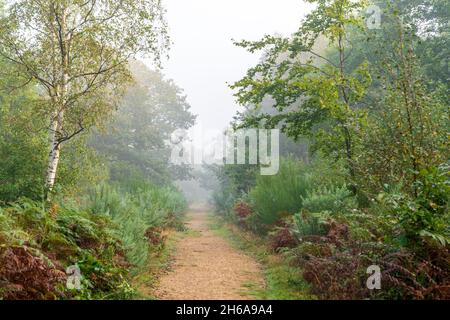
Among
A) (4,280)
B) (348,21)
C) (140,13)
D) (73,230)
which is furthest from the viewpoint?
(140,13)

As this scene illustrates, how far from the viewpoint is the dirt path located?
6.41 metres

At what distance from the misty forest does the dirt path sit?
5cm

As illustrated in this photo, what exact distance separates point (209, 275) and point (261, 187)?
5.88 metres

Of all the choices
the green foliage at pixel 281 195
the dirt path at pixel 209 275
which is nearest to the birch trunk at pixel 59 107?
the dirt path at pixel 209 275

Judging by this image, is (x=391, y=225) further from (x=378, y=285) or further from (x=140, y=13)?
(x=140, y=13)

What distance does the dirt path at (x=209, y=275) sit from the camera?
6.41 meters

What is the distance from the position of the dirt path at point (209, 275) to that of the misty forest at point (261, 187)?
5cm

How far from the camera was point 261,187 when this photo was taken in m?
13.4

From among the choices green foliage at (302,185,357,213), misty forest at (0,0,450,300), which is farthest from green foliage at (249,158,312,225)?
green foliage at (302,185,357,213)

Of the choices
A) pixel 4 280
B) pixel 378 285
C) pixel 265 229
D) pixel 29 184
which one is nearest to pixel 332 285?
pixel 378 285

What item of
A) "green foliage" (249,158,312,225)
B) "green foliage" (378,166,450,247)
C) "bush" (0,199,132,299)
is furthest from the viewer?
"green foliage" (249,158,312,225)

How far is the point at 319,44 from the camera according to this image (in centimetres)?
3700

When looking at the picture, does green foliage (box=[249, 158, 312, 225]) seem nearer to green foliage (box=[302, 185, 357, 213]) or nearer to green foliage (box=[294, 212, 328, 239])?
green foliage (box=[302, 185, 357, 213])

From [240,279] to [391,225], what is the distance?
3.37m
